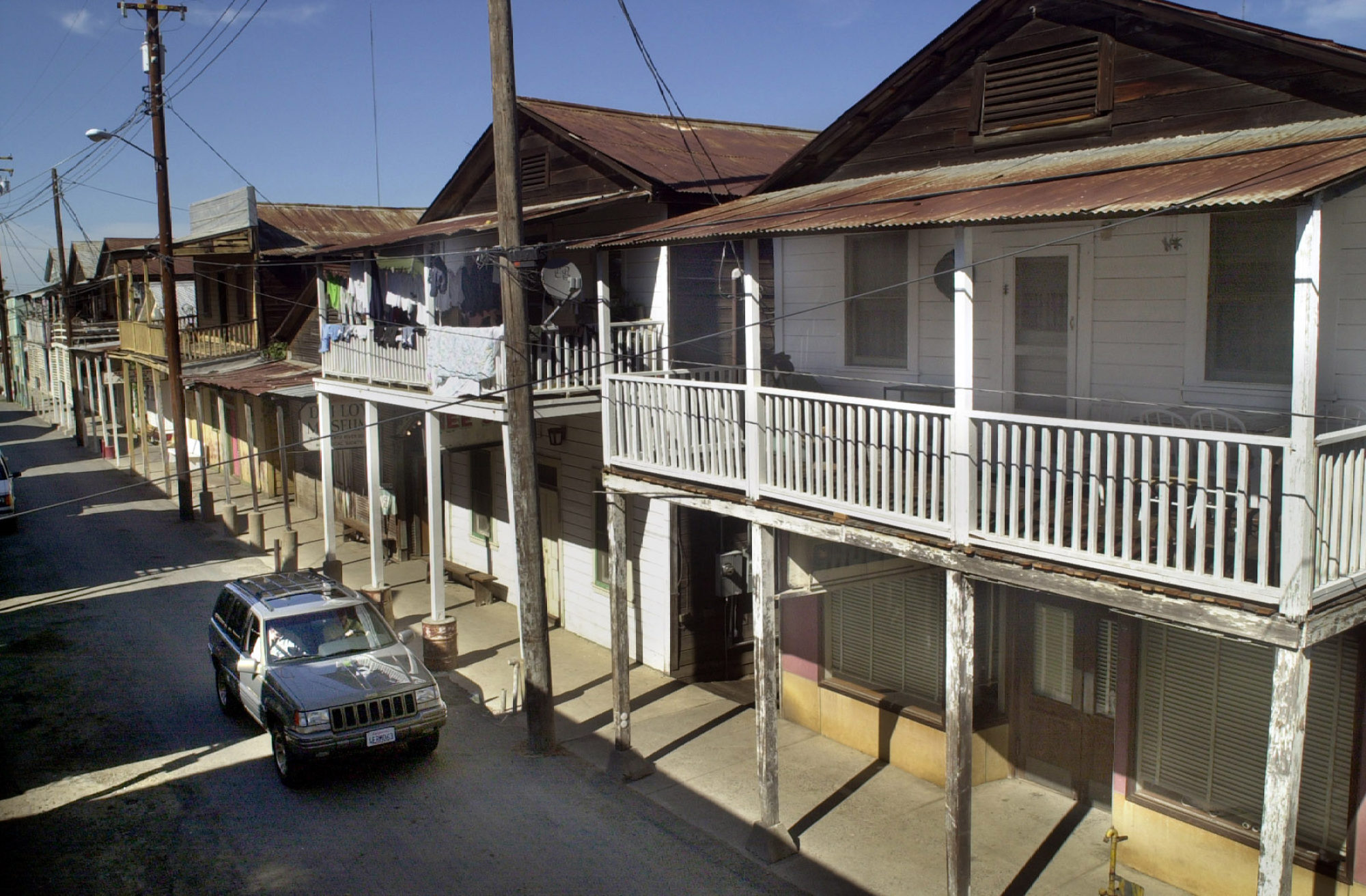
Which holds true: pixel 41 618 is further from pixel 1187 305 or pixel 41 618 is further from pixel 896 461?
pixel 1187 305

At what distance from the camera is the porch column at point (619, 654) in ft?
36.6

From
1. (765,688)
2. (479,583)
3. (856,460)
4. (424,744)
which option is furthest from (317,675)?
(479,583)

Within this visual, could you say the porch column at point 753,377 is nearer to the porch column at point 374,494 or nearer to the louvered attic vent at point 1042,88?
the louvered attic vent at point 1042,88

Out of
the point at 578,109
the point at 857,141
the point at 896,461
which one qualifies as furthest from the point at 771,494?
the point at 578,109

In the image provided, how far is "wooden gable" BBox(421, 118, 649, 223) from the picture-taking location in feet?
48.0

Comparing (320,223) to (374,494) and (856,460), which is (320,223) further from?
(856,460)

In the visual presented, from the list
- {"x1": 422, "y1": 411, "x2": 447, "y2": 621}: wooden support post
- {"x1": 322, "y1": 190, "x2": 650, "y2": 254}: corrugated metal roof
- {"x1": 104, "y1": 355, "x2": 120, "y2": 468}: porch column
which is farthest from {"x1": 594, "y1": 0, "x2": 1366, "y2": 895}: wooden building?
{"x1": 104, "y1": 355, "x2": 120, "y2": 468}: porch column

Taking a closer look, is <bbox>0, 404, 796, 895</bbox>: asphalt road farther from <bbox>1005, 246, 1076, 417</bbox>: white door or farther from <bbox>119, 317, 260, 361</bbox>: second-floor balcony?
<bbox>119, 317, 260, 361</bbox>: second-floor balcony

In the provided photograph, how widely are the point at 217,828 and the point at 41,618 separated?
30.3ft

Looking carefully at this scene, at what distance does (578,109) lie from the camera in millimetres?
16516

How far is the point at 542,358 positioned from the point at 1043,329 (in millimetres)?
6434

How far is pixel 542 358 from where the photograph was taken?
13.7m

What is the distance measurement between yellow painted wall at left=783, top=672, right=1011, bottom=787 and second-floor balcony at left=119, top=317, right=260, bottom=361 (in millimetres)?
17918

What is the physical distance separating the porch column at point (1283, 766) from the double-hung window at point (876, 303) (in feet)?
18.7
